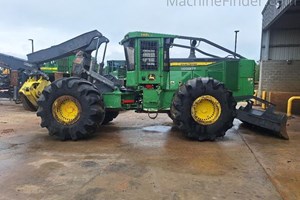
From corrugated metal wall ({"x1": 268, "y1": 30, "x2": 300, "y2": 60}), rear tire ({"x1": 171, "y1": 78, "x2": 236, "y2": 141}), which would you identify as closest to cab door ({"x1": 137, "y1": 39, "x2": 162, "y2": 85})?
rear tire ({"x1": 171, "y1": 78, "x2": 236, "y2": 141})

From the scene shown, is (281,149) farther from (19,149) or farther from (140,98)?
(19,149)

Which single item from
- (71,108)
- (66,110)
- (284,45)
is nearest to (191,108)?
(71,108)

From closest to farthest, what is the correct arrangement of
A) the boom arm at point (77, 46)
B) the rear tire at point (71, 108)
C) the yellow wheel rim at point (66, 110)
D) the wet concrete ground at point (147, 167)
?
1. the wet concrete ground at point (147, 167)
2. the rear tire at point (71, 108)
3. the yellow wheel rim at point (66, 110)
4. the boom arm at point (77, 46)

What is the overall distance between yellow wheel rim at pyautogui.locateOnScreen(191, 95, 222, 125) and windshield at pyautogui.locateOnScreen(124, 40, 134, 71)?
185 cm

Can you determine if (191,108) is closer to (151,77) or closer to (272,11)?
(151,77)

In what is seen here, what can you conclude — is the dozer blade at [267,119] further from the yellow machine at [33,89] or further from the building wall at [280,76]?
the yellow machine at [33,89]

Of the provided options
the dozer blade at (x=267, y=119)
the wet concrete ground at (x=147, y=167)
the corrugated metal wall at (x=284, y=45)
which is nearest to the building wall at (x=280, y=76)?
the corrugated metal wall at (x=284, y=45)

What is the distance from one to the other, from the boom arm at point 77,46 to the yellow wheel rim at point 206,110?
9.83ft

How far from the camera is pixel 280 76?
1445 cm

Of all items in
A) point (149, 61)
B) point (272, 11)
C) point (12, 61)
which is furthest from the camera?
point (12, 61)

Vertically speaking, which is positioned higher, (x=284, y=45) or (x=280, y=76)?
(x=284, y=45)

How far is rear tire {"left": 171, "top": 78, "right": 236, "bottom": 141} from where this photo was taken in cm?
679

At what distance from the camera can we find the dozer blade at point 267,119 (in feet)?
23.8

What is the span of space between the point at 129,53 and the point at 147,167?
355cm
